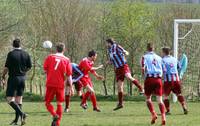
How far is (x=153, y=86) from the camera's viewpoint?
18109 millimetres

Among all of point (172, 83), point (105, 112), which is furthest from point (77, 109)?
point (172, 83)

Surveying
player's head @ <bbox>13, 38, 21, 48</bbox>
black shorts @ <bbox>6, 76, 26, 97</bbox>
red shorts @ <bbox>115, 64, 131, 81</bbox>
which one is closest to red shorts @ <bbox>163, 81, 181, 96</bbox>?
red shorts @ <bbox>115, 64, 131, 81</bbox>

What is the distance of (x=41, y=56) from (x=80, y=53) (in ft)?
7.15

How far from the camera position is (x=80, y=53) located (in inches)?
1455

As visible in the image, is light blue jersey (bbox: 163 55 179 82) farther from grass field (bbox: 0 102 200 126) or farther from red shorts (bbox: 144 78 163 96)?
red shorts (bbox: 144 78 163 96)

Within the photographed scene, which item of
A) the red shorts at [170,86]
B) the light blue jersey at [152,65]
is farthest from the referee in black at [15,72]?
the red shorts at [170,86]

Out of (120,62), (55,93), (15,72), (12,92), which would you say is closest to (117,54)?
(120,62)

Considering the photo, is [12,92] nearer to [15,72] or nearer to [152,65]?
[15,72]

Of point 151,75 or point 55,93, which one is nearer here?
point 55,93

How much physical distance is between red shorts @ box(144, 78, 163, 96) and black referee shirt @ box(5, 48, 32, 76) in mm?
3360

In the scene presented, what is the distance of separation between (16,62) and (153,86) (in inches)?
149

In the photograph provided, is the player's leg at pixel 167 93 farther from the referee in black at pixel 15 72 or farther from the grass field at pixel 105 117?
the referee in black at pixel 15 72

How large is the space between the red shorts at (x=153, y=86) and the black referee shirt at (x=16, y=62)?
336 centimetres

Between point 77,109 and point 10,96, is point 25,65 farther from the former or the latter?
point 77,109
